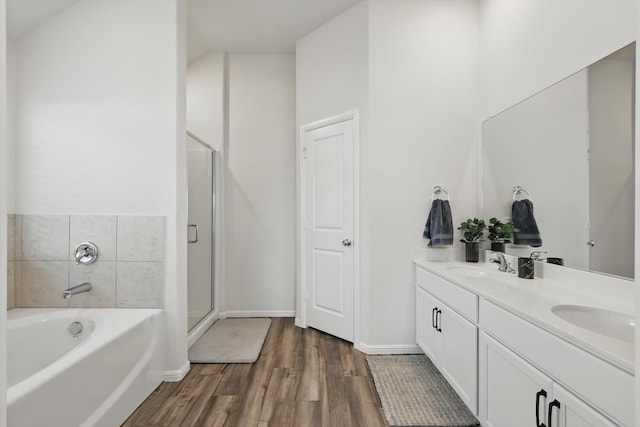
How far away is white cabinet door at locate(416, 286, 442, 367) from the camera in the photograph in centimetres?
229

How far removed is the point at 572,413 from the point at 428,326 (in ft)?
4.48

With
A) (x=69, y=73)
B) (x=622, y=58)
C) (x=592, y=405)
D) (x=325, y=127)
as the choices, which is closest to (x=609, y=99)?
(x=622, y=58)

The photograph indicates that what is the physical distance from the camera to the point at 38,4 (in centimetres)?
226

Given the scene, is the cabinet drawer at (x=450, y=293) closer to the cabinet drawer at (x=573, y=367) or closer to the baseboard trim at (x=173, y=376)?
the cabinet drawer at (x=573, y=367)

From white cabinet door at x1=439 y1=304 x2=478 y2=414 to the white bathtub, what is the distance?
183 centimetres

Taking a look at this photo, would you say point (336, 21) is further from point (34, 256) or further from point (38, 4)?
point (34, 256)

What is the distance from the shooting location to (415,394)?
2170 mm

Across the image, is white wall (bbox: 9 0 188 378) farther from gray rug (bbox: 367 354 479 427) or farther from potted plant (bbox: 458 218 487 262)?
potted plant (bbox: 458 218 487 262)

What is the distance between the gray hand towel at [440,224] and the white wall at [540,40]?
784 mm

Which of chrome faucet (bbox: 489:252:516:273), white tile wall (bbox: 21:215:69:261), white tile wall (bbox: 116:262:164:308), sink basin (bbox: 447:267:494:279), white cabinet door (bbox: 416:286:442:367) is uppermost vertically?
white tile wall (bbox: 21:215:69:261)

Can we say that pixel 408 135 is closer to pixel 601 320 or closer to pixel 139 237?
pixel 601 320

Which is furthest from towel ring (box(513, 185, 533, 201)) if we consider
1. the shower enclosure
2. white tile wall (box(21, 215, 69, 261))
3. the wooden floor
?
white tile wall (box(21, 215, 69, 261))

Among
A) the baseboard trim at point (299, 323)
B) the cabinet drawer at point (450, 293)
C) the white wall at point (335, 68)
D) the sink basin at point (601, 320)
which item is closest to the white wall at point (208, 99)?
the white wall at point (335, 68)

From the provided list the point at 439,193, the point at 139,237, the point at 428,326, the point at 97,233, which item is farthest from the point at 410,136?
the point at 97,233
